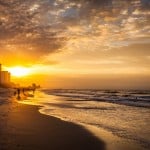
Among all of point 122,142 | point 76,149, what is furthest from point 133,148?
point 76,149

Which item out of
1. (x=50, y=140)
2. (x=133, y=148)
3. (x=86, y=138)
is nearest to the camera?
(x=133, y=148)

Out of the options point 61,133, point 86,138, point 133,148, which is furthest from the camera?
point 61,133

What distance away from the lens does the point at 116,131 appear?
693 inches

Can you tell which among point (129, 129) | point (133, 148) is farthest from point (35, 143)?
point (129, 129)

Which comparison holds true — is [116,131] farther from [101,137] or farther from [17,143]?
[17,143]

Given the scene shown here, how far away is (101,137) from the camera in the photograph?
1562 cm

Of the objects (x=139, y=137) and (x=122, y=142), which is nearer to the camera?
(x=122, y=142)

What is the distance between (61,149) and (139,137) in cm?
538

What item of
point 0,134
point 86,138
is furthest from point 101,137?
point 0,134

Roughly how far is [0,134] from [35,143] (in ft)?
7.93

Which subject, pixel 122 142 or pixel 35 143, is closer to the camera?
pixel 35 143

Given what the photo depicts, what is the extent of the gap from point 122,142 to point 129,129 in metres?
4.59

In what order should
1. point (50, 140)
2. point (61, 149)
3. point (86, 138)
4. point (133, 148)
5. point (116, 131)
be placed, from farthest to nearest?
point (116, 131)
point (86, 138)
point (50, 140)
point (133, 148)
point (61, 149)

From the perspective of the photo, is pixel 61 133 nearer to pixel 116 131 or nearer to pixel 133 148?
pixel 116 131
